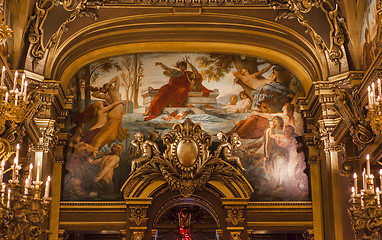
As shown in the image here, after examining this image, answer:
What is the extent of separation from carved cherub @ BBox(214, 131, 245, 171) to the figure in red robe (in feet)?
4.43

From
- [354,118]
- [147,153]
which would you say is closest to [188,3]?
[147,153]

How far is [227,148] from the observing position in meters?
15.9

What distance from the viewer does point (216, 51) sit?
17.0 m

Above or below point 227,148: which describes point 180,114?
above

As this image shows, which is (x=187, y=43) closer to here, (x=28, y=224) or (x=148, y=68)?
(x=148, y=68)

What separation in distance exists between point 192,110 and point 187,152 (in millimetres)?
1379

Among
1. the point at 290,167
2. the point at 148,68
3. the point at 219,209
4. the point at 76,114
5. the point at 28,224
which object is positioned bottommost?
the point at 28,224

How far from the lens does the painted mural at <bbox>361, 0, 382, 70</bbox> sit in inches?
502

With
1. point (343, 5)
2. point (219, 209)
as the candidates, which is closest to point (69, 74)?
point (219, 209)

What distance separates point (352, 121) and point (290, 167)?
13.2ft

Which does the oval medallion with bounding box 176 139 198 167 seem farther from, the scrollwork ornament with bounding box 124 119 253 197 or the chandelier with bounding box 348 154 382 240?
the chandelier with bounding box 348 154 382 240

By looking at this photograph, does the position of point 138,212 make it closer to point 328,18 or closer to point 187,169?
point 187,169

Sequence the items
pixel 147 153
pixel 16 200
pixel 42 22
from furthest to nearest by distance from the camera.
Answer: pixel 147 153 → pixel 42 22 → pixel 16 200

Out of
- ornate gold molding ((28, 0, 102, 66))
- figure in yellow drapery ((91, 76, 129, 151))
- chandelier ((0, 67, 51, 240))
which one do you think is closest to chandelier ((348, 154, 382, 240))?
chandelier ((0, 67, 51, 240))
